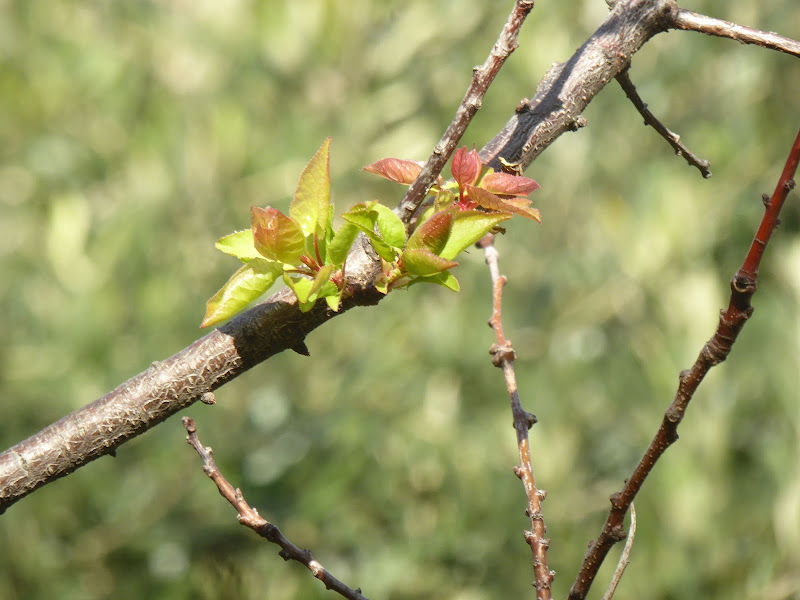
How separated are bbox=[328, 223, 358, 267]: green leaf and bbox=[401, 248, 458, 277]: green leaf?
0.12 ft

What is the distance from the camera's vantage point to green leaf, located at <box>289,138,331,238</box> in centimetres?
54

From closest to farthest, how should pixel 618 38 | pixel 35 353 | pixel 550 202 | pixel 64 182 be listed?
pixel 618 38, pixel 35 353, pixel 64 182, pixel 550 202

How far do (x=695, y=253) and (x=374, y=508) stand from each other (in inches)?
40.4

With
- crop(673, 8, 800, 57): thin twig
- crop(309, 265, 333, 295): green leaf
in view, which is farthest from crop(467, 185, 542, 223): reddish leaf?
crop(673, 8, 800, 57): thin twig

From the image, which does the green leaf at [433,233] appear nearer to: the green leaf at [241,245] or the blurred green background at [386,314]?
the green leaf at [241,245]

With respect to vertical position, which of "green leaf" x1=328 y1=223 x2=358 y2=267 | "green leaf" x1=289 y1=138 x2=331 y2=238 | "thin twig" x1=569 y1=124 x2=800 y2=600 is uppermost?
"green leaf" x1=289 y1=138 x2=331 y2=238

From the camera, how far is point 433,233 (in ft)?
1.76

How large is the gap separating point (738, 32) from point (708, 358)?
0.27 meters

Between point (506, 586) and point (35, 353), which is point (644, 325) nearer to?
point (506, 586)

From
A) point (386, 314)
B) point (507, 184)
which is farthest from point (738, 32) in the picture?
point (386, 314)

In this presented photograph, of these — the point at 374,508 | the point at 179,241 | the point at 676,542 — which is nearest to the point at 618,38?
the point at 676,542

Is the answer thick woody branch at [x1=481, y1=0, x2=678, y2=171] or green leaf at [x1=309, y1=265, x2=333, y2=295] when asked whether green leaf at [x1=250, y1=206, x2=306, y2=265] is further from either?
thick woody branch at [x1=481, y1=0, x2=678, y2=171]

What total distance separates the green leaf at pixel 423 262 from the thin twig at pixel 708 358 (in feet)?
0.54

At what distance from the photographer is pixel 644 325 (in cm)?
221
